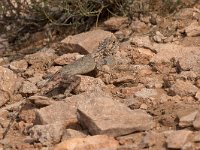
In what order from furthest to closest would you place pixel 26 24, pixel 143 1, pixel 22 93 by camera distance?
1. pixel 26 24
2. pixel 143 1
3. pixel 22 93

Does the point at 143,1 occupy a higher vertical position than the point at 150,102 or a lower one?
higher

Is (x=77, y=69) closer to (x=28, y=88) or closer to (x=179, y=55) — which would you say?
(x=28, y=88)

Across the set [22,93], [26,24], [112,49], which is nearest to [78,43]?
[112,49]

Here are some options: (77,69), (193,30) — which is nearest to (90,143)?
(77,69)

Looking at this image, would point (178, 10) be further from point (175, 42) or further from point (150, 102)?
point (150, 102)

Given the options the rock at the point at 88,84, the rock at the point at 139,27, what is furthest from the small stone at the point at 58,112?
the rock at the point at 139,27

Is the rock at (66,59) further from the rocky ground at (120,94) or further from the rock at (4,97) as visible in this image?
the rock at (4,97)
